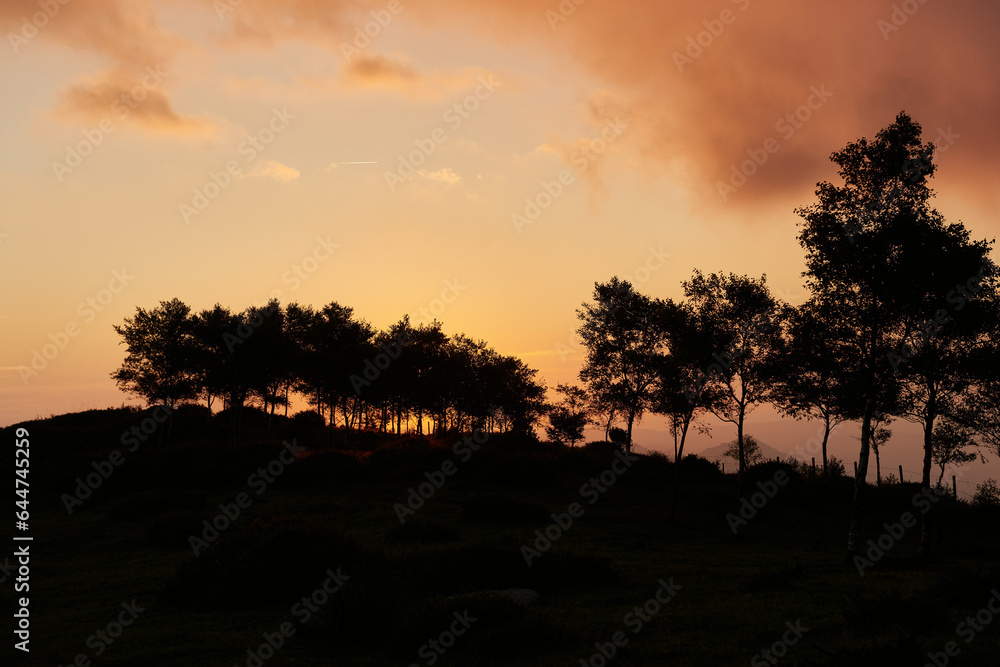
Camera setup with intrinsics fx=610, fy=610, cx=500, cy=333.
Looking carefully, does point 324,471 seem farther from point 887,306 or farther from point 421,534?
point 887,306

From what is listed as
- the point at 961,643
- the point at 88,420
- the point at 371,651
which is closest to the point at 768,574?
the point at 961,643

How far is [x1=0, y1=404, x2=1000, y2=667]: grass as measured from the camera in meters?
12.1

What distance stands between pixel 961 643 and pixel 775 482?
134 feet

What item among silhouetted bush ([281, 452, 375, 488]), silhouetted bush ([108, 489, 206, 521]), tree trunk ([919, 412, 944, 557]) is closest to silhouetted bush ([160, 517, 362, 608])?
silhouetted bush ([108, 489, 206, 521])

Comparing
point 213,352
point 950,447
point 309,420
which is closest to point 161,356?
point 213,352

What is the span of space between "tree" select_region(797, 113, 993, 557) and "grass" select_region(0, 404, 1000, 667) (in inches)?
316

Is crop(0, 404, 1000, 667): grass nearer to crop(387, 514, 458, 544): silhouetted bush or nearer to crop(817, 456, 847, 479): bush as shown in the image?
crop(387, 514, 458, 544): silhouetted bush

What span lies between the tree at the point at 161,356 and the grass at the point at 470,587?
2497 centimetres

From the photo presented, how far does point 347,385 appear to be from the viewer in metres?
66.8

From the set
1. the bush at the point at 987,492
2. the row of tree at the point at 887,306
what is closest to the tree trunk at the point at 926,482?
the row of tree at the point at 887,306

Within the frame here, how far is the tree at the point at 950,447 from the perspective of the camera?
55.4 metres

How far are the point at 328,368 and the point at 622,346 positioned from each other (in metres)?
33.1

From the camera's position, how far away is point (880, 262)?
2569 cm

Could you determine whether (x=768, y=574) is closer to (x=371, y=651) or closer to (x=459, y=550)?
(x=459, y=550)
